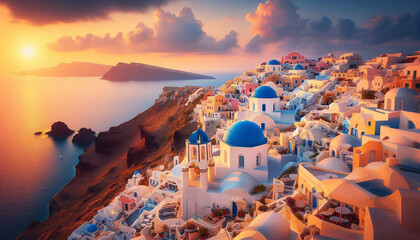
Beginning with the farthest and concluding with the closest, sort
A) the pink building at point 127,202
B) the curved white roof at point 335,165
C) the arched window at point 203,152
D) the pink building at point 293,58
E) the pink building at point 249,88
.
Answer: the pink building at point 293,58, the pink building at point 249,88, the pink building at point 127,202, the arched window at point 203,152, the curved white roof at point 335,165

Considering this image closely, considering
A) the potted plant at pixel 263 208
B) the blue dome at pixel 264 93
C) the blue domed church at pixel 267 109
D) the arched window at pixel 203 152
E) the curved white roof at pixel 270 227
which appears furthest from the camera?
the blue dome at pixel 264 93

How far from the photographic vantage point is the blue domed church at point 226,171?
13.9 meters

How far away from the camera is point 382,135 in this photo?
41.4 ft

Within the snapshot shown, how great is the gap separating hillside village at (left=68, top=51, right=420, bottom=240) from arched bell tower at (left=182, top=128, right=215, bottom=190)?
0.18 ft

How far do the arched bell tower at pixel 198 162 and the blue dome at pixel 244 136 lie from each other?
149 cm

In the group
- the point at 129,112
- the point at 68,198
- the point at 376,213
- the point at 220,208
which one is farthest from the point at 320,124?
the point at 129,112

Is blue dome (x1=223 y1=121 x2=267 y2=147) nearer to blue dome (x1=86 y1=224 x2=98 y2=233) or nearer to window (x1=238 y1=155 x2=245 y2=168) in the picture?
window (x1=238 y1=155 x2=245 y2=168)

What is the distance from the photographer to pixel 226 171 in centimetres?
1564

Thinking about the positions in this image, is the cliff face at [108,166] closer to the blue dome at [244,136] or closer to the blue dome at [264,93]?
the blue dome at [264,93]

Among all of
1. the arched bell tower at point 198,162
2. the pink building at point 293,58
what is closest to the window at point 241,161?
the arched bell tower at point 198,162

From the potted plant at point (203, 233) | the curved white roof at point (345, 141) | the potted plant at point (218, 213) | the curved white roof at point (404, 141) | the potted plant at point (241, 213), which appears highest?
the curved white roof at point (404, 141)

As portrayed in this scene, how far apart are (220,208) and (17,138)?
68045 mm

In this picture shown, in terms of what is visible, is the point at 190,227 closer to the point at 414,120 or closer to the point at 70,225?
the point at 414,120

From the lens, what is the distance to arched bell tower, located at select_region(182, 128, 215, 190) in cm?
1429
